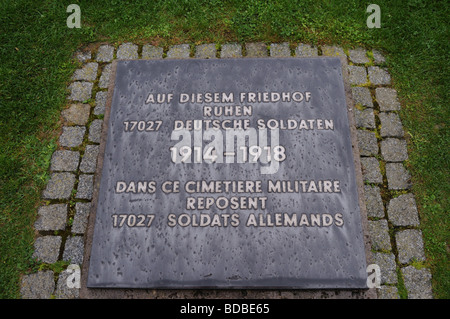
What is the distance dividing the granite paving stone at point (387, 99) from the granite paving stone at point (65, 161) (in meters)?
3.04

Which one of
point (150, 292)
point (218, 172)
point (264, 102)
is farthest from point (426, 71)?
point (150, 292)

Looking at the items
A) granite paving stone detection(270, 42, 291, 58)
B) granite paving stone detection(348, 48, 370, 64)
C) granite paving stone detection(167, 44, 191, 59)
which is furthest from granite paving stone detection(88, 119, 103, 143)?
granite paving stone detection(348, 48, 370, 64)

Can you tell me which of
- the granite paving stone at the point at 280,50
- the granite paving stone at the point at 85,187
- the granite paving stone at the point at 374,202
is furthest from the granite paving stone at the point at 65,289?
the granite paving stone at the point at 280,50

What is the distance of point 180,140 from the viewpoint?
118 inches

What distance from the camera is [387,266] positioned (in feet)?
10.1

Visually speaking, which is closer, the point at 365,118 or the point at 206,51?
the point at 365,118

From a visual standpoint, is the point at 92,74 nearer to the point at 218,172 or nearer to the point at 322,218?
the point at 218,172

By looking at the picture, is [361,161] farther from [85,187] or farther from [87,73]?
[87,73]

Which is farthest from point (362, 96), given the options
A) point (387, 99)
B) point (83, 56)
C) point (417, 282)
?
point (83, 56)

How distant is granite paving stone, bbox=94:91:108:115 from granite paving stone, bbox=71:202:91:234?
960 millimetres

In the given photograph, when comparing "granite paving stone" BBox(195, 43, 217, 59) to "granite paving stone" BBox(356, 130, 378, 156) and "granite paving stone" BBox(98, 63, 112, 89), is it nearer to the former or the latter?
"granite paving stone" BBox(98, 63, 112, 89)

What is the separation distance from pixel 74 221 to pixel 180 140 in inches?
48.6

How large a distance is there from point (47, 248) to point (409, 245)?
3.11 m

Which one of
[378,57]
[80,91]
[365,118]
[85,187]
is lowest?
[85,187]
